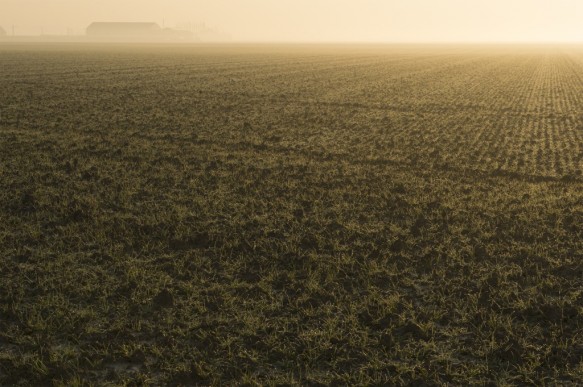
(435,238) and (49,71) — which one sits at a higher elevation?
(49,71)

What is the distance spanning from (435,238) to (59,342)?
5.73 m

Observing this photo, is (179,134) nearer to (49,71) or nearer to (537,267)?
(537,267)

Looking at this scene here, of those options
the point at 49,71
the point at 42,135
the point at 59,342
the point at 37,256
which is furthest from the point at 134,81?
the point at 59,342

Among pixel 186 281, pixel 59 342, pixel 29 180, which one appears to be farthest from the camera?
pixel 29 180

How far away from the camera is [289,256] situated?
24.8 ft

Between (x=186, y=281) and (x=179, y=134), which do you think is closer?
(x=186, y=281)

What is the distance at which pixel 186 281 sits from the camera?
22.4 ft

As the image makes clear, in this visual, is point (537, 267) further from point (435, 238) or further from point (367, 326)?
point (367, 326)

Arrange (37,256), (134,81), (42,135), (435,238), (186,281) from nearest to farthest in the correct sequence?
(186,281)
(37,256)
(435,238)
(42,135)
(134,81)

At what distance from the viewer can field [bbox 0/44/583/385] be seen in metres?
5.30

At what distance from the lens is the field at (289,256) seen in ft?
17.4

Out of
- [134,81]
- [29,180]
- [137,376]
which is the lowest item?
[137,376]

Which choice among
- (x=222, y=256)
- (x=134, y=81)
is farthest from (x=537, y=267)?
(x=134, y=81)

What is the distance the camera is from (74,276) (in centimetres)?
689
